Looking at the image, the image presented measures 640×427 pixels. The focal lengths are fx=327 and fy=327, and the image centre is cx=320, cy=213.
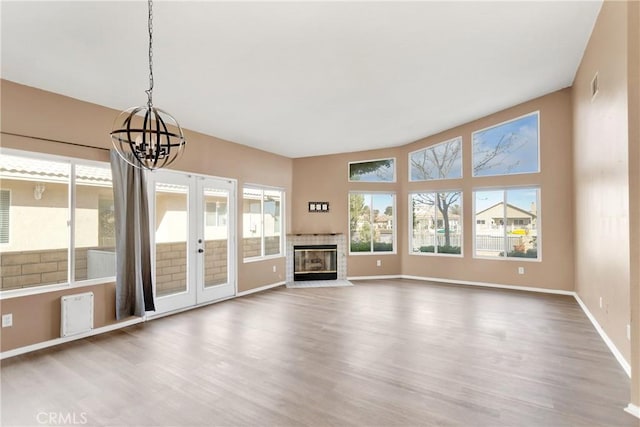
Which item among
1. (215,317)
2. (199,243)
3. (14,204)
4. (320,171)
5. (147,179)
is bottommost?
(215,317)

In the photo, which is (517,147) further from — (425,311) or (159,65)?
(159,65)

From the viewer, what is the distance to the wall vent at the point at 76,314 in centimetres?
377

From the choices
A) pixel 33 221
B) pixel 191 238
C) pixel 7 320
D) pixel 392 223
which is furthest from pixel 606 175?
pixel 7 320

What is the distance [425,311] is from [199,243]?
375cm

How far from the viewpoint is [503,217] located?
6352 mm

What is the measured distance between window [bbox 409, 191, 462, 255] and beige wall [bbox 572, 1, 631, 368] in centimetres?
229

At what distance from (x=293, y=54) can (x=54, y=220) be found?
11.0 feet

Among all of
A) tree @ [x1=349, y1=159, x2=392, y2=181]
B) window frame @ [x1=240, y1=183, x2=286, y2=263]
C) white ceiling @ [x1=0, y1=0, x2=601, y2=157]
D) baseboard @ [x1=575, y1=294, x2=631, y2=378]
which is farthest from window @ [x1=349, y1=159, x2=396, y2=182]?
baseboard @ [x1=575, y1=294, x2=631, y2=378]

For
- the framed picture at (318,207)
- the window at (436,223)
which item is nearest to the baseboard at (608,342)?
the window at (436,223)

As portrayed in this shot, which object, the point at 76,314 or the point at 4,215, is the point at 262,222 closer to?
the point at 76,314

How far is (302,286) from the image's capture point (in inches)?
270

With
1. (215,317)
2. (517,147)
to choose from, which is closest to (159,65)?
(215,317)

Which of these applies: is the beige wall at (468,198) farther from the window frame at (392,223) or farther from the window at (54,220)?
the window at (54,220)

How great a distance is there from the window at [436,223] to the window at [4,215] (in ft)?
22.3
